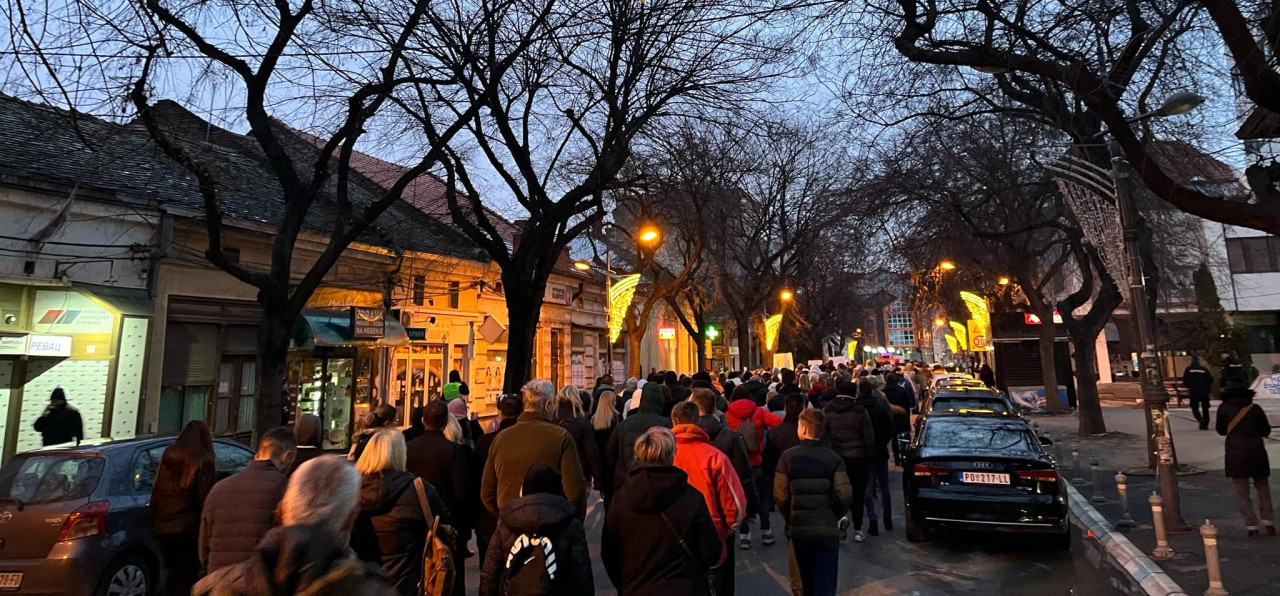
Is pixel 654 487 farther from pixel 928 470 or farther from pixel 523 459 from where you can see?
pixel 928 470

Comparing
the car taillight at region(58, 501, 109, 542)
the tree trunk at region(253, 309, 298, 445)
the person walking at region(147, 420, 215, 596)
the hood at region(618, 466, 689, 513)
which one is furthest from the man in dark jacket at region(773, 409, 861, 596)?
the tree trunk at region(253, 309, 298, 445)

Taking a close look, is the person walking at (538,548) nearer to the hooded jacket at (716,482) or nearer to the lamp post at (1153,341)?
the hooded jacket at (716,482)

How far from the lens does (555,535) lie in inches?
121

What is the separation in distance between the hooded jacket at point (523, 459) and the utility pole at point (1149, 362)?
7.18 m

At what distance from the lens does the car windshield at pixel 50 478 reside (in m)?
5.29

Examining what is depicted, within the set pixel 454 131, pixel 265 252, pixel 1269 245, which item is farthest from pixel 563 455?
pixel 1269 245

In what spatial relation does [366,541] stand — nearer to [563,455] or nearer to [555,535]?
[555,535]

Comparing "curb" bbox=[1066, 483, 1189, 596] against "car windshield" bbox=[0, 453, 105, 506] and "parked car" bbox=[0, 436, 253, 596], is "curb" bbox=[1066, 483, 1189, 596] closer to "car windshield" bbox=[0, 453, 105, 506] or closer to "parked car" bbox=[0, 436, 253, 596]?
"parked car" bbox=[0, 436, 253, 596]

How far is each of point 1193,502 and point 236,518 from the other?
11.6m

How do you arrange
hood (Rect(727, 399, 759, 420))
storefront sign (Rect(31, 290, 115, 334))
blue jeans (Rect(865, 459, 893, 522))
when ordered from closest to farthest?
blue jeans (Rect(865, 459, 893, 522)), hood (Rect(727, 399, 759, 420)), storefront sign (Rect(31, 290, 115, 334))

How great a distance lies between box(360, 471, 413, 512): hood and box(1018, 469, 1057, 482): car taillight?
635 cm

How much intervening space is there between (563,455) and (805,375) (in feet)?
33.8

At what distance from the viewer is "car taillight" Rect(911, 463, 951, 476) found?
23.1 feet

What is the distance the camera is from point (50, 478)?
17.7 feet
